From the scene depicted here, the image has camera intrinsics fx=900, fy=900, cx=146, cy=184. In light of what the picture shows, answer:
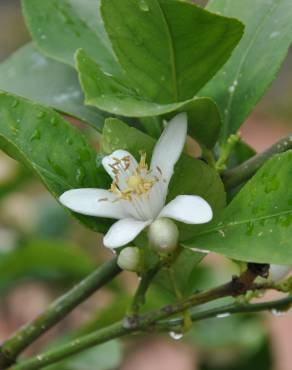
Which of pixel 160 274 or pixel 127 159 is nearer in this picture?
pixel 127 159

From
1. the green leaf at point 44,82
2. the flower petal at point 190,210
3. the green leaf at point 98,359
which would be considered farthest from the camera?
the green leaf at point 98,359

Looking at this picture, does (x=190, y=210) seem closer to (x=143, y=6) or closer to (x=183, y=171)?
(x=183, y=171)

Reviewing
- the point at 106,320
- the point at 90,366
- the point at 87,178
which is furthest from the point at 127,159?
the point at 90,366

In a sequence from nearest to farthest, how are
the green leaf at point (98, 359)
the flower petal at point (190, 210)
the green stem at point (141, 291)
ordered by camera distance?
the flower petal at point (190, 210), the green stem at point (141, 291), the green leaf at point (98, 359)

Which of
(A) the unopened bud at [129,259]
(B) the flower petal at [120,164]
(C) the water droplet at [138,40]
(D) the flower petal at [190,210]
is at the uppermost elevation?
(C) the water droplet at [138,40]

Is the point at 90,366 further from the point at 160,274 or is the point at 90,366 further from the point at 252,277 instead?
the point at 252,277

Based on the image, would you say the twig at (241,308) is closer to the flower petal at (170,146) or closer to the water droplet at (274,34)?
the flower petal at (170,146)

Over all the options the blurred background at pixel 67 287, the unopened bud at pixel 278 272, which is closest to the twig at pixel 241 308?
the unopened bud at pixel 278 272
